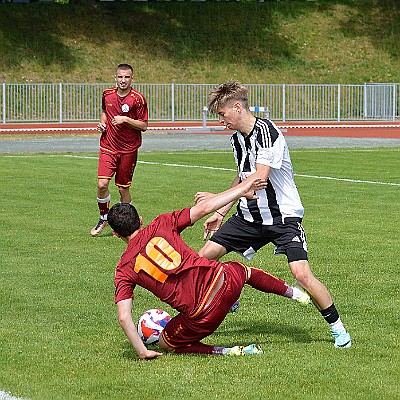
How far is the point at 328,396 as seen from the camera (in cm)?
621

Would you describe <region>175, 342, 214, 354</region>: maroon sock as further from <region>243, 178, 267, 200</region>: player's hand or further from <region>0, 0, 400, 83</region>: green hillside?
<region>0, 0, 400, 83</region>: green hillside

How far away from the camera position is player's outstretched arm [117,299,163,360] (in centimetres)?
703

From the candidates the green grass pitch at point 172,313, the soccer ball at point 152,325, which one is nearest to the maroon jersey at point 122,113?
the green grass pitch at point 172,313

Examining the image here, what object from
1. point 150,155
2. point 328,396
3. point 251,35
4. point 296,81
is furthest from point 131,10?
point 328,396

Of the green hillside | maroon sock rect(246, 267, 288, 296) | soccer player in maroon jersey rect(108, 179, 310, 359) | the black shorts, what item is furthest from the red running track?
soccer player in maroon jersey rect(108, 179, 310, 359)

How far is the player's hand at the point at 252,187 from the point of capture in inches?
283

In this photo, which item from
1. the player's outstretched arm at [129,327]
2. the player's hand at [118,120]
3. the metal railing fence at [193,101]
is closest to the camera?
the player's outstretched arm at [129,327]

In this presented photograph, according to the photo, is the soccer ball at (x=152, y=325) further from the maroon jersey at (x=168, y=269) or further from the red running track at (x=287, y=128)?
the red running track at (x=287, y=128)

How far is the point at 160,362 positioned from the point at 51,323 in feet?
4.97

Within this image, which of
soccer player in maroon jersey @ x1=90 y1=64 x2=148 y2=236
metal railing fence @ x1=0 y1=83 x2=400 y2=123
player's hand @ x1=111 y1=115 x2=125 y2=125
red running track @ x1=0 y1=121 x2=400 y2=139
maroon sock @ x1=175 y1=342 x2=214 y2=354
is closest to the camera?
maroon sock @ x1=175 y1=342 x2=214 y2=354

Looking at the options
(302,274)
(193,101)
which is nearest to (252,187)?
(302,274)

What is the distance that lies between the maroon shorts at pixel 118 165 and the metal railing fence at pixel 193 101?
27785 mm

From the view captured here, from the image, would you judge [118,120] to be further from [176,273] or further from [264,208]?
[176,273]

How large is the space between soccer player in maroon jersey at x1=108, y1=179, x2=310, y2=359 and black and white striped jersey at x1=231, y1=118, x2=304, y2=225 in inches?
20.9
